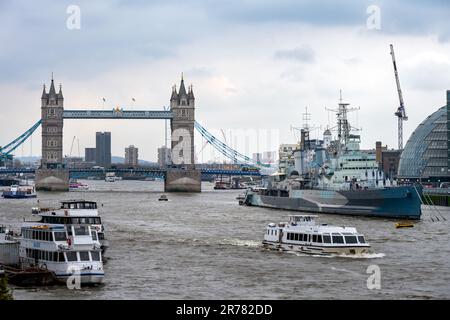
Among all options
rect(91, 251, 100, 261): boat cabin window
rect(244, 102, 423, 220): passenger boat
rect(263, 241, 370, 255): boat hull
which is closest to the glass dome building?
rect(244, 102, 423, 220): passenger boat

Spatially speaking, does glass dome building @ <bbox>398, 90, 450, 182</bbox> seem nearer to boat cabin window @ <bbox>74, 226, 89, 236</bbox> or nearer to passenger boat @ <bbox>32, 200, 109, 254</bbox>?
passenger boat @ <bbox>32, 200, 109, 254</bbox>

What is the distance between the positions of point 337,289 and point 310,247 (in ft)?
42.9

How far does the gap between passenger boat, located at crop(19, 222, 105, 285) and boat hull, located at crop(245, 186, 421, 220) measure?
159 feet

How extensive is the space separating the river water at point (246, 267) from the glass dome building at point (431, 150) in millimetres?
83469

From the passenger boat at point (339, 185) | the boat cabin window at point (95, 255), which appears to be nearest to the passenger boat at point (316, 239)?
the boat cabin window at point (95, 255)

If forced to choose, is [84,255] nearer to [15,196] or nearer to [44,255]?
[44,255]

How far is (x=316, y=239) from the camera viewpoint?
2103 inches

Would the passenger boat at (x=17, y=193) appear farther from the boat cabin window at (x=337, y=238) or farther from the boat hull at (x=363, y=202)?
the boat cabin window at (x=337, y=238)

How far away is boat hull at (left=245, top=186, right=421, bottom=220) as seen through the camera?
85.5m

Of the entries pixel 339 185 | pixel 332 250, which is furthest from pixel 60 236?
pixel 339 185

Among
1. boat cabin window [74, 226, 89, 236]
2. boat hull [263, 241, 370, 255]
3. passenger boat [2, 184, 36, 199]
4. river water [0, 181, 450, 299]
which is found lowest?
river water [0, 181, 450, 299]
